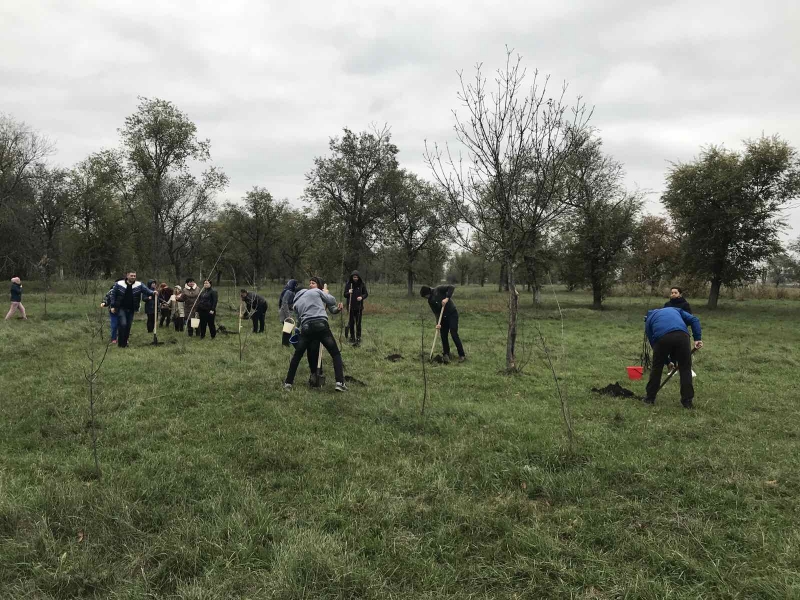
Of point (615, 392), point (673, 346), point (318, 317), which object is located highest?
point (318, 317)

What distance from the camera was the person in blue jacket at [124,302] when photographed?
10.0 metres

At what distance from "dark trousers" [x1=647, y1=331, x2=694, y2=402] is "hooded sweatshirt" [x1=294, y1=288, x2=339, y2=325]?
16.1ft

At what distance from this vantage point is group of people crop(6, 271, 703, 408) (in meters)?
6.57

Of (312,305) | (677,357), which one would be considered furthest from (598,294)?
(312,305)

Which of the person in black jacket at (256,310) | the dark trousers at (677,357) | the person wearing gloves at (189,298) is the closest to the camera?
the dark trousers at (677,357)

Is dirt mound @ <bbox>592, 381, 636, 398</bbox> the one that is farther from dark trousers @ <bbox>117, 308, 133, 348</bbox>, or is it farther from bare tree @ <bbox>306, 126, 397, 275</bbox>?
bare tree @ <bbox>306, 126, 397, 275</bbox>

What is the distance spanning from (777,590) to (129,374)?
8.43 metres

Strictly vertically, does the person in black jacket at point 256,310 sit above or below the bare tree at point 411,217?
below

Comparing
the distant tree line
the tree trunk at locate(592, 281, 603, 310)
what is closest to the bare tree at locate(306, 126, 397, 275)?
the distant tree line

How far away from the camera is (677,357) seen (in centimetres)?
649

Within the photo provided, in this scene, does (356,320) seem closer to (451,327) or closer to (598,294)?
(451,327)

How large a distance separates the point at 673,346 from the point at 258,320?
11231mm

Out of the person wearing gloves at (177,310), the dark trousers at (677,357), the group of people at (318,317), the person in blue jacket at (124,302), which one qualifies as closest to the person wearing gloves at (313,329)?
the group of people at (318,317)

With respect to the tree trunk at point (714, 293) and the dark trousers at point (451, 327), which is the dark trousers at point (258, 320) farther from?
the tree trunk at point (714, 293)
